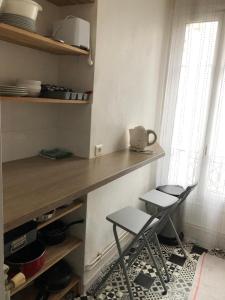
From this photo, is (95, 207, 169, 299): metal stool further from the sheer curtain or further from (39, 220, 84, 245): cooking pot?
the sheer curtain

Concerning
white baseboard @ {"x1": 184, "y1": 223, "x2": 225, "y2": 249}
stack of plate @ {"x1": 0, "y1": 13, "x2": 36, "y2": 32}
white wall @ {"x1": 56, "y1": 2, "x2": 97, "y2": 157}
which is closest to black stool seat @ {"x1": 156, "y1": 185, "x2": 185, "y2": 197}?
white baseboard @ {"x1": 184, "y1": 223, "x2": 225, "y2": 249}

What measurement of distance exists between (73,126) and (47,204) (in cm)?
87

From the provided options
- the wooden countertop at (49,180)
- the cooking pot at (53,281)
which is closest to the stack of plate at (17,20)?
the wooden countertop at (49,180)

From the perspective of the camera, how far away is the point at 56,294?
1.63 metres

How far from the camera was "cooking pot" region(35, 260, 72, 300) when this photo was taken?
1604 mm

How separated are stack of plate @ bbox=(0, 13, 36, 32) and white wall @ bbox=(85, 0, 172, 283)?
0.55 metres

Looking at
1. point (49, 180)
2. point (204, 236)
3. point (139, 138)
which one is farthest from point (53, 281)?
point (204, 236)

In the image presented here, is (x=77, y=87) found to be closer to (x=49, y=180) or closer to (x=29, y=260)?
(x=49, y=180)

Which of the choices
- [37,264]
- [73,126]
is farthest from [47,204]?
[73,126]

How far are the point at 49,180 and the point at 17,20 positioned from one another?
2.58ft

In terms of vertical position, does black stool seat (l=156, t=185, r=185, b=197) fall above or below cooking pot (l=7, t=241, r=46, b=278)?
above

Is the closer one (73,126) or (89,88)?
(89,88)

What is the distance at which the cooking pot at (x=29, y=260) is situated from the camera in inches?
51.2

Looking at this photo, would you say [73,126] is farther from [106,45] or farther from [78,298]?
[78,298]
